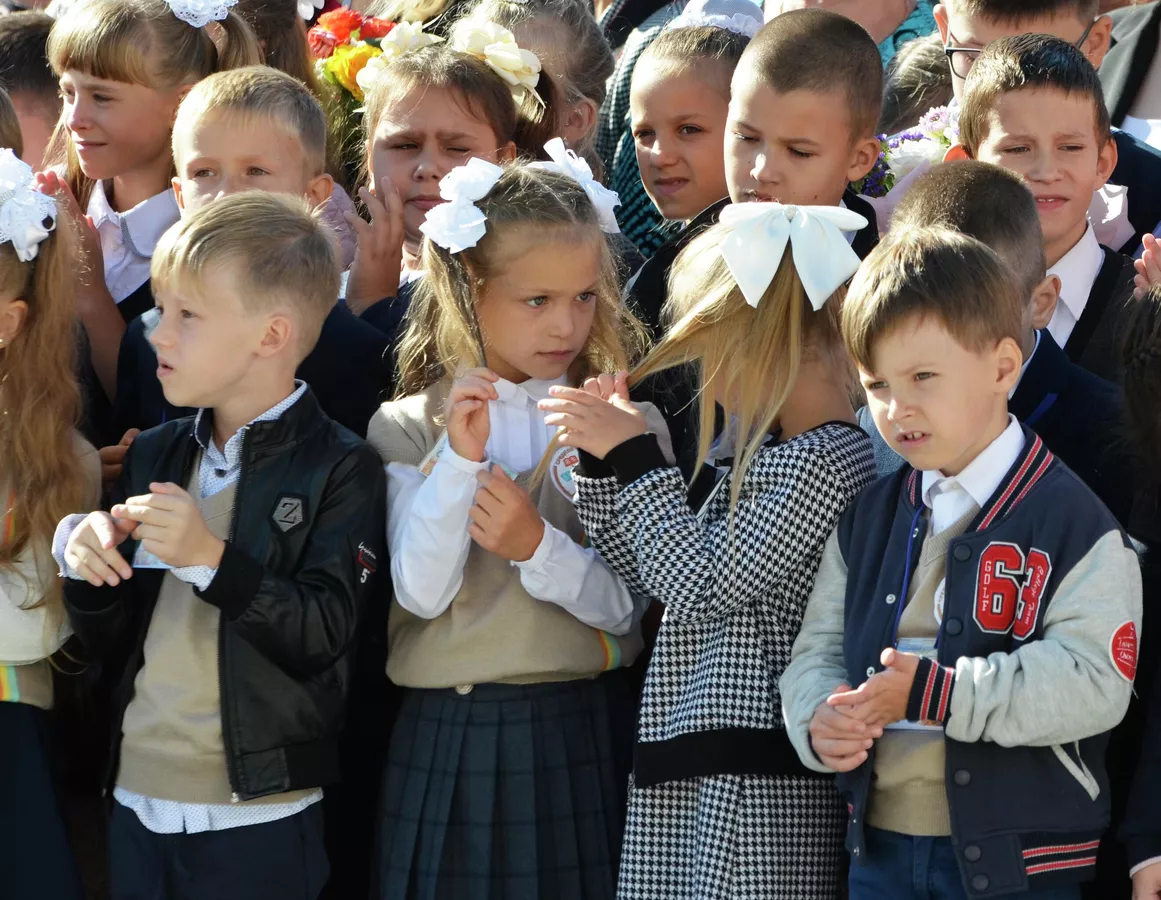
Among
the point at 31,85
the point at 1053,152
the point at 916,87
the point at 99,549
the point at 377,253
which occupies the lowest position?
the point at 99,549

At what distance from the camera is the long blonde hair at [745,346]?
2795 millimetres

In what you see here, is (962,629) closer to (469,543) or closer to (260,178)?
(469,543)

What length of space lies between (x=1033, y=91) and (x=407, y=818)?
82.4 inches

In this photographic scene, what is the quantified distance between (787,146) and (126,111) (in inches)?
73.3

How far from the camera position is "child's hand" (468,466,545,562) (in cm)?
280

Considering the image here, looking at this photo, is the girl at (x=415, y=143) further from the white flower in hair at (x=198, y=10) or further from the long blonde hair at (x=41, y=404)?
the long blonde hair at (x=41, y=404)

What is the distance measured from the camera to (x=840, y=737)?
239 cm

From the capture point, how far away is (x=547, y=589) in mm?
2887

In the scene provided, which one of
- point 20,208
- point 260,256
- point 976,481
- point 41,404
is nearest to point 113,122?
point 20,208

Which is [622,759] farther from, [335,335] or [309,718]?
[335,335]

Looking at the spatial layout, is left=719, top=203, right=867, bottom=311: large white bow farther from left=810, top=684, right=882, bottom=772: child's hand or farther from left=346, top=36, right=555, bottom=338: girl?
left=346, top=36, right=555, bottom=338: girl

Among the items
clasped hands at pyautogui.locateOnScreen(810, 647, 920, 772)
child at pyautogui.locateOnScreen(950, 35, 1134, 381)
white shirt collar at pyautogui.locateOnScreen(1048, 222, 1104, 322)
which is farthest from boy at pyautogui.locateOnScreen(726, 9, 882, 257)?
clasped hands at pyautogui.locateOnScreen(810, 647, 920, 772)

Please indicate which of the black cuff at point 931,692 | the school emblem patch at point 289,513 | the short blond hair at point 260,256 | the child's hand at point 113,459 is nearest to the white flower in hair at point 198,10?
the short blond hair at point 260,256

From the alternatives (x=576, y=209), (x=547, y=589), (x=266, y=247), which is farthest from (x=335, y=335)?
(x=547, y=589)
